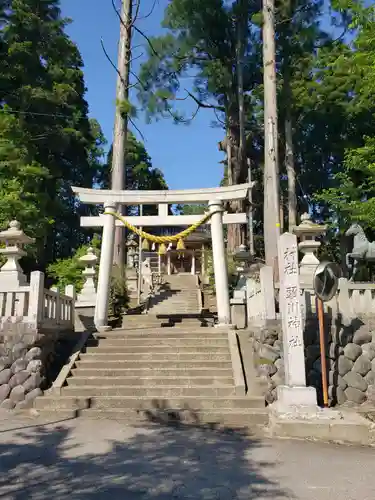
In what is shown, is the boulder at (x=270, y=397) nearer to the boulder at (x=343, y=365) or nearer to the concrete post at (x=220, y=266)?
the boulder at (x=343, y=365)

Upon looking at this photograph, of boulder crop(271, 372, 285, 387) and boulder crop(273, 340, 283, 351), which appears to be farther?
boulder crop(273, 340, 283, 351)

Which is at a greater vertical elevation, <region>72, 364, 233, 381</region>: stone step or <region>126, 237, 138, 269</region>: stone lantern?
<region>126, 237, 138, 269</region>: stone lantern

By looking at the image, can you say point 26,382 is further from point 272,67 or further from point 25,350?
point 272,67

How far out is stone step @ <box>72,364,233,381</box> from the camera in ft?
24.0

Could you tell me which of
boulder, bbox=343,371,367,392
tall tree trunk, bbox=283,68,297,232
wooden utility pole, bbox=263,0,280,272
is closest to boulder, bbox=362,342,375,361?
boulder, bbox=343,371,367,392

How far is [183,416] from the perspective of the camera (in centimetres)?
609

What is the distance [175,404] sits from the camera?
6.48 meters

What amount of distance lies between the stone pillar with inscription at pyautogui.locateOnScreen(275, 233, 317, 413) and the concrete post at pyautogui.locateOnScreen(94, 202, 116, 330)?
5.19 metres

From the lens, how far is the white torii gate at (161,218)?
9922 mm

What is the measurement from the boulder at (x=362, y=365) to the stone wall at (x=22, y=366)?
17.8ft

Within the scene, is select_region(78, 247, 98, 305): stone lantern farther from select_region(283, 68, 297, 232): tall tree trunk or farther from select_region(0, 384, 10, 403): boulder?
select_region(283, 68, 297, 232): tall tree trunk

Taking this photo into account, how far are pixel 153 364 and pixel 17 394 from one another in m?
2.41

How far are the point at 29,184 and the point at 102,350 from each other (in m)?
11.7

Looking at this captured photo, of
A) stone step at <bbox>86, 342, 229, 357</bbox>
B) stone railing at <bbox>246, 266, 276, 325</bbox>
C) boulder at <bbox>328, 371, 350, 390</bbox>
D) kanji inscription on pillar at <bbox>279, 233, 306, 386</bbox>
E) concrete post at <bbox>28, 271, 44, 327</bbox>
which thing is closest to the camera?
kanji inscription on pillar at <bbox>279, 233, 306, 386</bbox>
